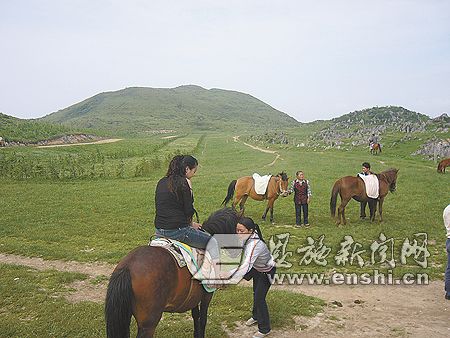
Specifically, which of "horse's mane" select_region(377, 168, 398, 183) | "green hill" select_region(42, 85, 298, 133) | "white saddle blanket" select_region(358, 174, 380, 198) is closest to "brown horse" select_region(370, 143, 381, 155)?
"horse's mane" select_region(377, 168, 398, 183)

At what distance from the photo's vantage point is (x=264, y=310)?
6172 millimetres

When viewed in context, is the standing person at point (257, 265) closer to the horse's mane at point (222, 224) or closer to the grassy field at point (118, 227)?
the horse's mane at point (222, 224)

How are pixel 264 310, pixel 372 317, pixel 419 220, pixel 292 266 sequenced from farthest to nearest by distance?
pixel 419 220 < pixel 292 266 < pixel 372 317 < pixel 264 310

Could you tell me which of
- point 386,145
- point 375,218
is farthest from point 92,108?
point 375,218

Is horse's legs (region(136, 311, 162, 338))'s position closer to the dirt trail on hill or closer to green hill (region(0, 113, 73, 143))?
the dirt trail on hill

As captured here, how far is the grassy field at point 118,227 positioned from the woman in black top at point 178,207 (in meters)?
1.93

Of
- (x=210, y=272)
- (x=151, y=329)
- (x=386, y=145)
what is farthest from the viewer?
(x=386, y=145)

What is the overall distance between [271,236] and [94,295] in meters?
6.11

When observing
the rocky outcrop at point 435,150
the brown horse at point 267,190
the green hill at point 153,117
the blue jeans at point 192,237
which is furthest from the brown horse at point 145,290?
the green hill at point 153,117

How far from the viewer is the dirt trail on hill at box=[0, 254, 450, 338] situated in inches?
252

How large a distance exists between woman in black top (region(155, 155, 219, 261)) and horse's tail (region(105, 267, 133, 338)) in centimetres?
115

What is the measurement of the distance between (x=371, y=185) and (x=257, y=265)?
9205mm

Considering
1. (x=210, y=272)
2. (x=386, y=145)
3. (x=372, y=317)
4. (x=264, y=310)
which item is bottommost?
(x=372, y=317)

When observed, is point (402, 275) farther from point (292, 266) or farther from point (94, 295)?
point (94, 295)
